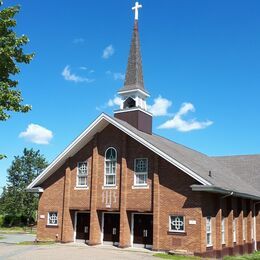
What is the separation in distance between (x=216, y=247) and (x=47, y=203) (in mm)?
11291

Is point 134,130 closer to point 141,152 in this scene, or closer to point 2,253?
point 141,152

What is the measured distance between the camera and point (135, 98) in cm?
2786

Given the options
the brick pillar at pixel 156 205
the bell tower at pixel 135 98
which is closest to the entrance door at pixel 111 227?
the brick pillar at pixel 156 205

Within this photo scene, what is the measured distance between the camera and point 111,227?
86.0 feet

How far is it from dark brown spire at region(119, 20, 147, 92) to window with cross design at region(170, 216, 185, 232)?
8937 mm

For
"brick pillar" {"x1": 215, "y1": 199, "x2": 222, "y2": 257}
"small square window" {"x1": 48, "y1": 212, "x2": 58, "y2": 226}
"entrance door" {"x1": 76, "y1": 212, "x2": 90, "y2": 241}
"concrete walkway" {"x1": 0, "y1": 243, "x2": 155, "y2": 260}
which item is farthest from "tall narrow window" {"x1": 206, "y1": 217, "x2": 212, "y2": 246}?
"small square window" {"x1": 48, "y1": 212, "x2": 58, "y2": 226}

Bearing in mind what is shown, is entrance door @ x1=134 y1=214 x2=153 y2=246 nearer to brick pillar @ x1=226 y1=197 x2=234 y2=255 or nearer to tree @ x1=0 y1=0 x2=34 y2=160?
brick pillar @ x1=226 y1=197 x2=234 y2=255

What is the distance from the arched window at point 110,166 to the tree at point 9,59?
9.96 m

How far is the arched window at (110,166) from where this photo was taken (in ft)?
85.9

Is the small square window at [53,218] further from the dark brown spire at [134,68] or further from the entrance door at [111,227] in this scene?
the dark brown spire at [134,68]

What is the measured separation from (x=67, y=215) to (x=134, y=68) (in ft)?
34.3

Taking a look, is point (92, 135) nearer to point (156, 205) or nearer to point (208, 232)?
point (156, 205)

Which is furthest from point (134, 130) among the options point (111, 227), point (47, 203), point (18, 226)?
point (18, 226)

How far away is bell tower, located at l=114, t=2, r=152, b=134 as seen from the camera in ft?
90.3
